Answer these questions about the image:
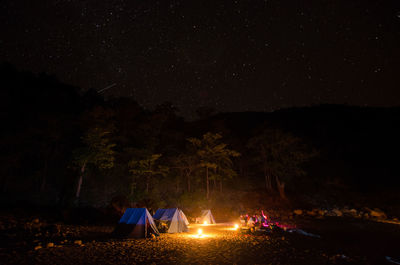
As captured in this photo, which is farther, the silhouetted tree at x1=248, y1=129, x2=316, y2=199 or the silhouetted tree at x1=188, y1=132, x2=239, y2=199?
the silhouetted tree at x1=248, y1=129, x2=316, y2=199

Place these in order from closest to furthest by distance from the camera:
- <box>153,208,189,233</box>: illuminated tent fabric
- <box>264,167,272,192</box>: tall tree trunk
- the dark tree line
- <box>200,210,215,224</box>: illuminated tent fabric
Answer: <box>153,208,189,233</box>: illuminated tent fabric, <box>200,210,215,224</box>: illuminated tent fabric, the dark tree line, <box>264,167,272,192</box>: tall tree trunk

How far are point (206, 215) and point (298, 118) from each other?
80877mm

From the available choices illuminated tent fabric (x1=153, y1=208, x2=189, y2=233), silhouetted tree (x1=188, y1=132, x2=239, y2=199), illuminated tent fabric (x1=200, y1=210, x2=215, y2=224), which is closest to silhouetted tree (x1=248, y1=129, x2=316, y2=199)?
silhouetted tree (x1=188, y1=132, x2=239, y2=199)

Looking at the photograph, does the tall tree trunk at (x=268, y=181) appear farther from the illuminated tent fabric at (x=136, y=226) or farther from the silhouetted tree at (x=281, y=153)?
the illuminated tent fabric at (x=136, y=226)

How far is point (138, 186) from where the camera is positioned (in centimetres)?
3055

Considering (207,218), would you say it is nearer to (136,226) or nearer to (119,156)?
(136,226)

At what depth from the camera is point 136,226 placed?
43.5ft

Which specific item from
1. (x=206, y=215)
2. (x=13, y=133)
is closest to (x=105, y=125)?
(x=13, y=133)

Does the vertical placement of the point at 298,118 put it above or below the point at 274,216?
above

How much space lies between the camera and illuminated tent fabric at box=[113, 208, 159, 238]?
13141 millimetres

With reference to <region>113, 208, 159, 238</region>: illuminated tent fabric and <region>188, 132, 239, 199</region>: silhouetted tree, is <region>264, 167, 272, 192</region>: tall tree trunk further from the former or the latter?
<region>113, 208, 159, 238</region>: illuminated tent fabric

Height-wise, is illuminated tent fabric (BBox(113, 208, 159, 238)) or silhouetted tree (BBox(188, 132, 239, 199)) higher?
silhouetted tree (BBox(188, 132, 239, 199))

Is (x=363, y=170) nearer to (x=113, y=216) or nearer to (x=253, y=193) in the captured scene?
(x=253, y=193)

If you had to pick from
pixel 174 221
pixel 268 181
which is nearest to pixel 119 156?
pixel 174 221
